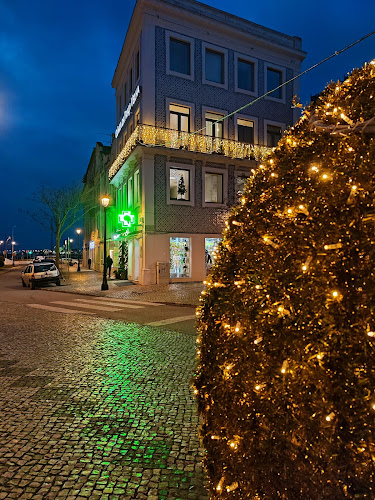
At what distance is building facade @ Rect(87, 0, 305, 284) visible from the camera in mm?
19031

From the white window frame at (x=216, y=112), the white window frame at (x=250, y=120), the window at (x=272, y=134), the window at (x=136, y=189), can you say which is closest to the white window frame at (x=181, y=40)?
the white window frame at (x=216, y=112)

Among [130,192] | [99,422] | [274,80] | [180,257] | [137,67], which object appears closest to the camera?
[99,422]

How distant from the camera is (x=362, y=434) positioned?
126cm

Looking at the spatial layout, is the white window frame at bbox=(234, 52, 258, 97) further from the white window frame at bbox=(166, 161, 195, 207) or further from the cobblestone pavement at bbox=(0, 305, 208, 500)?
the cobblestone pavement at bbox=(0, 305, 208, 500)

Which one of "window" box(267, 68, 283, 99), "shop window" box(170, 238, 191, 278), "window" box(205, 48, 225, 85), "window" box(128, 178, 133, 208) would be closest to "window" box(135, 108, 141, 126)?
"window" box(128, 178, 133, 208)

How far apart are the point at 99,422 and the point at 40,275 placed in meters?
17.7

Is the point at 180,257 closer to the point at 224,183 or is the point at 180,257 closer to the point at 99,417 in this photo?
the point at 224,183

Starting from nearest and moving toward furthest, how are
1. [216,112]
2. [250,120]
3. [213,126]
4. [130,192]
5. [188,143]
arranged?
1. [188,143]
2. [213,126]
3. [216,112]
4. [250,120]
5. [130,192]

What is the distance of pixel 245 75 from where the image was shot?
22.1 m

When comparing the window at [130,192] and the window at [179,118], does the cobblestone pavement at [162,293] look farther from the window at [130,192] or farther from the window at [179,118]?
the window at [179,118]

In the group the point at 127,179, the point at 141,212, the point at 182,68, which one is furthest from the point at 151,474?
the point at 127,179

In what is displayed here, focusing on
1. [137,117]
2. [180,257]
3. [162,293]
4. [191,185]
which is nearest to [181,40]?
[137,117]

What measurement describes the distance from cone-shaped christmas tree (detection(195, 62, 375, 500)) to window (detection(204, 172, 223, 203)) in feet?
63.0

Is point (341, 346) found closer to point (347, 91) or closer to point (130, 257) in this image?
point (347, 91)
